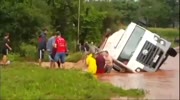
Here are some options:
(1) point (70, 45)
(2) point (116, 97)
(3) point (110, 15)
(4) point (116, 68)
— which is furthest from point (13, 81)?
(3) point (110, 15)

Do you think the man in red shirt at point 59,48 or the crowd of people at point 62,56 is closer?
the man in red shirt at point 59,48

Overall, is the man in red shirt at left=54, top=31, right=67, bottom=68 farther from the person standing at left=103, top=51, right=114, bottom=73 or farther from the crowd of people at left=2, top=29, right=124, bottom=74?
the person standing at left=103, top=51, right=114, bottom=73

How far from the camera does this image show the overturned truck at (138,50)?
21.7 meters

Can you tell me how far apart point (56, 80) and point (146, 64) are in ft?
32.1

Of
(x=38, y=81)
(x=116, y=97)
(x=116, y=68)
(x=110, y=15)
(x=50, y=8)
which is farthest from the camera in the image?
(x=110, y=15)

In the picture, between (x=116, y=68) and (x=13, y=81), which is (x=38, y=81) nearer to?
(x=13, y=81)

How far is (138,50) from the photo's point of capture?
21.9 m

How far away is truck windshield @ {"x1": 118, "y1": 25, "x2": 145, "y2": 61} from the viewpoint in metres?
21.9

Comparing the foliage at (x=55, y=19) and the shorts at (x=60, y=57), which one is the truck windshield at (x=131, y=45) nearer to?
the shorts at (x=60, y=57)

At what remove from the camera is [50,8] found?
32.1 metres

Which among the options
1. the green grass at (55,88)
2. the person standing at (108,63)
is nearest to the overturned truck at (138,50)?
the person standing at (108,63)

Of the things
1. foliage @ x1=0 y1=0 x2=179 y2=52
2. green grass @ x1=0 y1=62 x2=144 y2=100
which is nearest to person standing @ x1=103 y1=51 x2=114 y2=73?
foliage @ x1=0 y1=0 x2=179 y2=52

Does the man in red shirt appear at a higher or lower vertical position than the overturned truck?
higher

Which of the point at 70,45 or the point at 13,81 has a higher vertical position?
the point at 13,81
